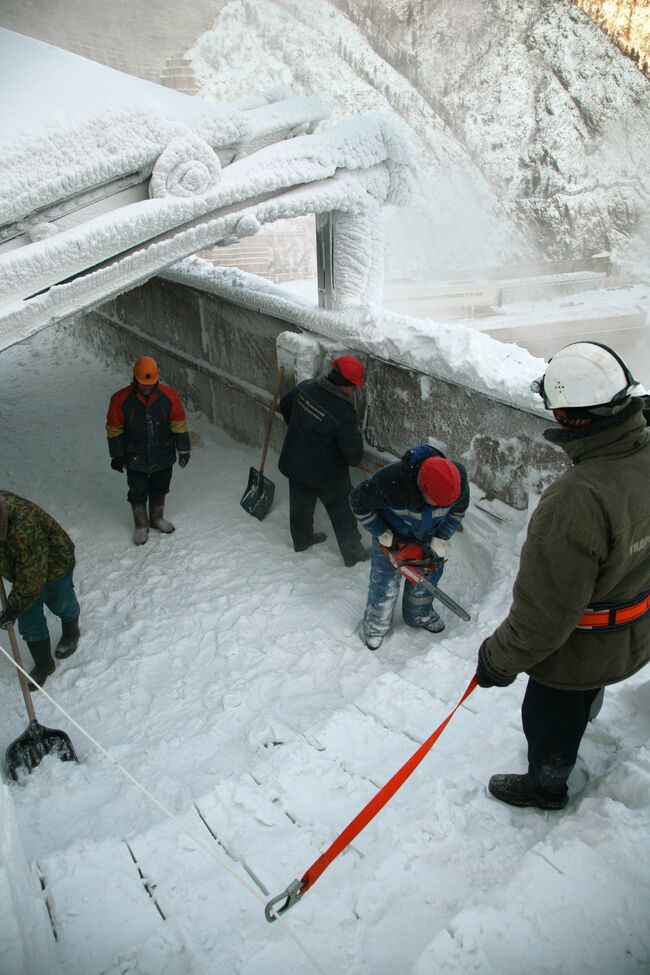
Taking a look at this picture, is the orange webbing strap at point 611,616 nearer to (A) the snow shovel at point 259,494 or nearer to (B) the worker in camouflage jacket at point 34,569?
(B) the worker in camouflage jacket at point 34,569

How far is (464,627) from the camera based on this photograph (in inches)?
131

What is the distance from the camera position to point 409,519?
3289 millimetres

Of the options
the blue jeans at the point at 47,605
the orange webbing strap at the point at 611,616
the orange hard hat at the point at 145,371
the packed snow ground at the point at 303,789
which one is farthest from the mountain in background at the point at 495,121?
the orange webbing strap at the point at 611,616

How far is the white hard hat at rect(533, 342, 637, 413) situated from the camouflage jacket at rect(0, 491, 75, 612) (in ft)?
9.23

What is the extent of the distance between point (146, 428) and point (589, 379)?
3.78 metres

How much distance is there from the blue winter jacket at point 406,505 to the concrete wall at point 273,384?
51 centimetres

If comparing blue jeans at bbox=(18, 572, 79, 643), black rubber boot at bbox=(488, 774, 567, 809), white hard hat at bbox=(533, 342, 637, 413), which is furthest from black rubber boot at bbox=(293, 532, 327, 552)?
white hard hat at bbox=(533, 342, 637, 413)

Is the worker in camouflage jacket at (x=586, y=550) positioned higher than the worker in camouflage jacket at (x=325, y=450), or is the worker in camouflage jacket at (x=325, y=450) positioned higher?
the worker in camouflage jacket at (x=586, y=550)

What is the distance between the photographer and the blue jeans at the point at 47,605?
3506 mm

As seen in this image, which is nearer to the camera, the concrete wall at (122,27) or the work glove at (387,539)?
the work glove at (387,539)

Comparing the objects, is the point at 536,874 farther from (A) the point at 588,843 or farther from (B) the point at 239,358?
(B) the point at 239,358

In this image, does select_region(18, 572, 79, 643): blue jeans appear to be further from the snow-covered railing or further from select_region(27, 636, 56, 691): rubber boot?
the snow-covered railing

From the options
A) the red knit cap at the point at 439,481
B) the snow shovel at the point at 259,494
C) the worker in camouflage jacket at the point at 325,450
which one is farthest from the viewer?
the snow shovel at the point at 259,494

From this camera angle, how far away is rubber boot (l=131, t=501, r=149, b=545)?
4.98 meters
